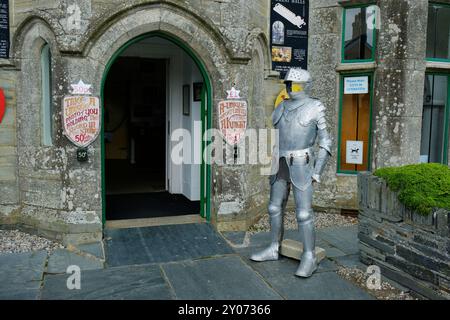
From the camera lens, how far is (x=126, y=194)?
861cm

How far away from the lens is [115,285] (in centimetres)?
467

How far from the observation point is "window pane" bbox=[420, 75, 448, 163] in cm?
750

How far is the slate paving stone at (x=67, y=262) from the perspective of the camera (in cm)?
513

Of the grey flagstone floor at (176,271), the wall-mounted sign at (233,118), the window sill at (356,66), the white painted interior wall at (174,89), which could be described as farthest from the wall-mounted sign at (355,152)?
the white painted interior wall at (174,89)

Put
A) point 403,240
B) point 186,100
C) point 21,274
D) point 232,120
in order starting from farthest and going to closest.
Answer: point 186,100 < point 232,120 < point 21,274 < point 403,240

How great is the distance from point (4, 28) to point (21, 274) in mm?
3266

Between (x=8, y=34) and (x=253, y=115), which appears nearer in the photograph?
(x=8, y=34)

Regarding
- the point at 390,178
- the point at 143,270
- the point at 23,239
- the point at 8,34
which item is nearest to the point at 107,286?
the point at 143,270

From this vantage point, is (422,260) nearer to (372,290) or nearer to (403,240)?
(403,240)

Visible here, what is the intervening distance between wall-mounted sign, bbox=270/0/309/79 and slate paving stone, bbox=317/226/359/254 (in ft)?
8.14

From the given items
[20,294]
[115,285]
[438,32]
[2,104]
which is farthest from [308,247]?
[438,32]

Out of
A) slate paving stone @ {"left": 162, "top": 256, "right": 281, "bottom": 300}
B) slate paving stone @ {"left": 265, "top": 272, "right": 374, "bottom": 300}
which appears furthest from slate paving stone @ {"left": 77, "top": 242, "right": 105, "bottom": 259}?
slate paving stone @ {"left": 265, "top": 272, "right": 374, "bottom": 300}

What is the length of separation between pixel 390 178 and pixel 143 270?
274cm
